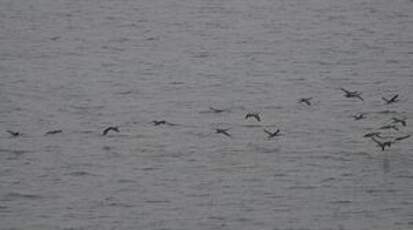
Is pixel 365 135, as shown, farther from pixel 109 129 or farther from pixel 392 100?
pixel 109 129

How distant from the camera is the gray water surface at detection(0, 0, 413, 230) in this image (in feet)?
108

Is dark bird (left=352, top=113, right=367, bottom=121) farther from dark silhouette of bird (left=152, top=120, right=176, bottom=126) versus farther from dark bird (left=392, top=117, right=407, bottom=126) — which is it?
dark silhouette of bird (left=152, top=120, right=176, bottom=126)

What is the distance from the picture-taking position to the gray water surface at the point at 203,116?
33.0 m

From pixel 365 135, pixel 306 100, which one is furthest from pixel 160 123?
pixel 365 135

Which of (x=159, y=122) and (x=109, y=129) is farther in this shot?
(x=159, y=122)

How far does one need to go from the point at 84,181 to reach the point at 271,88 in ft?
53.5

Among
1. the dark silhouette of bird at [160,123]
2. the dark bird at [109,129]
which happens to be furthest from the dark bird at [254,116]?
the dark bird at [109,129]

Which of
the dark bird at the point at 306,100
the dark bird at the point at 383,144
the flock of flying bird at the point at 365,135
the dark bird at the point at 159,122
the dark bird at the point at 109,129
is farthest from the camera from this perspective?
the dark bird at the point at 306,100

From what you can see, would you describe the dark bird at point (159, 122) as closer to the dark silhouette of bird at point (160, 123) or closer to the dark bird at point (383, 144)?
the dark silhouette of bird at point (160, 123)

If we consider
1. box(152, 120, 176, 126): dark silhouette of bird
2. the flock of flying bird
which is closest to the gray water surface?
the flock of flying bird

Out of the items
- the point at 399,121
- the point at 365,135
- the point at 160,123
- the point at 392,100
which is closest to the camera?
the point at 365,135

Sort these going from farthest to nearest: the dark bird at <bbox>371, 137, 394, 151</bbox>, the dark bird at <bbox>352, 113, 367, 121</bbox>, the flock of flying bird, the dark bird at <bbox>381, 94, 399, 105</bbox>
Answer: the dark bird at <bbox>381, 94, 399, 105</bbox> < the dark bird at <bbox>352, 113, 367, 121</bbox> < the flock of flying bird < the dark bird at <bbox>371, 137, 394, 151</bbox>

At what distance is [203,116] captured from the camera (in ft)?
146

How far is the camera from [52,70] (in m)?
53.4
